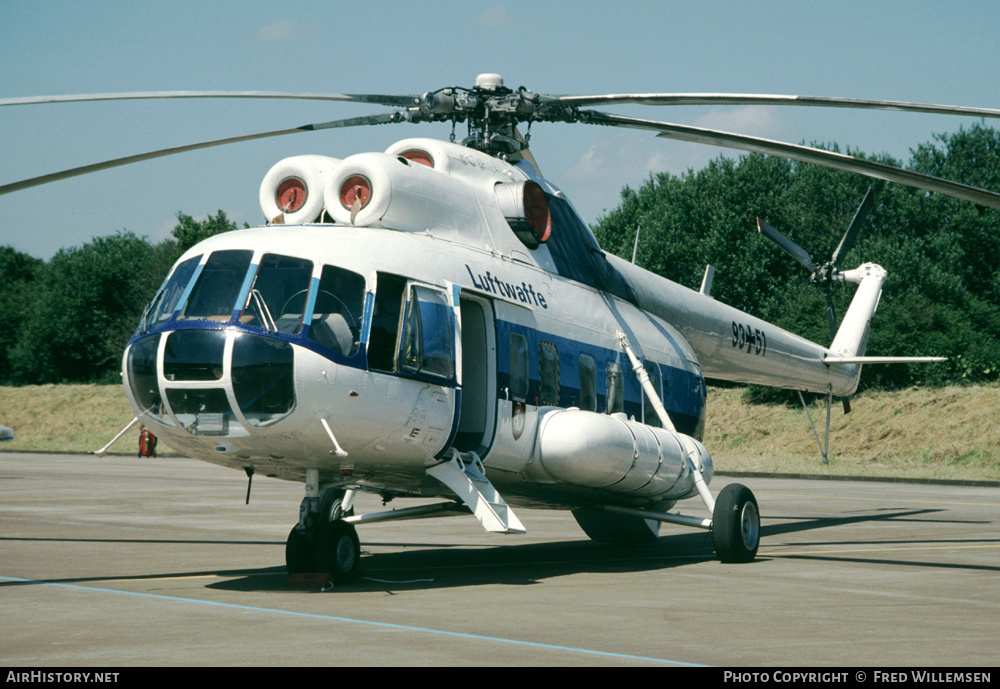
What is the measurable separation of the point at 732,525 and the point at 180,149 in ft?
23.4

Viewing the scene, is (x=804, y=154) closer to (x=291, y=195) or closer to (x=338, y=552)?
(x=291, y=195)

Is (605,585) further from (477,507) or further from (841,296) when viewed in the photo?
(841,296)

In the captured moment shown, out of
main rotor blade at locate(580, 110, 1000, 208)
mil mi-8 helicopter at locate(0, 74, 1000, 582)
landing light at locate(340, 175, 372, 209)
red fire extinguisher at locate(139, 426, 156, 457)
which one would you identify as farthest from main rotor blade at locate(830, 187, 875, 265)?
red fire extinguisher at locate(139, 426, 156, 457)

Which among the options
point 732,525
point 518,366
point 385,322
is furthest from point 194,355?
point 732,525

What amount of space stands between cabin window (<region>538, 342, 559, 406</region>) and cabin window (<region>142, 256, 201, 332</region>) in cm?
381

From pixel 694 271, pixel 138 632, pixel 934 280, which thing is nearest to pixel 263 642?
pixel 138 632

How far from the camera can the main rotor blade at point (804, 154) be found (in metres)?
8.84

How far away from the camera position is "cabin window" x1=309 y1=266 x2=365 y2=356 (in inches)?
344

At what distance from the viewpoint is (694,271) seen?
205ft

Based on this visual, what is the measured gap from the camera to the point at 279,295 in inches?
346

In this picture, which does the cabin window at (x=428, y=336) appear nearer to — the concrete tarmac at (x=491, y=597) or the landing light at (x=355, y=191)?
the landing light at (x=355, y=191)

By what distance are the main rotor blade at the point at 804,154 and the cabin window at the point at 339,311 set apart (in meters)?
3.84

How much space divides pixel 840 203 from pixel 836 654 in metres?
57.3

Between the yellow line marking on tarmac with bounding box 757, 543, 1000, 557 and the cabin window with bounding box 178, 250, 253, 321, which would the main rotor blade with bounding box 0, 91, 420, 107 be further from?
the yellow line marking on tarmac with bounding box 757, 543, 1000, 557
